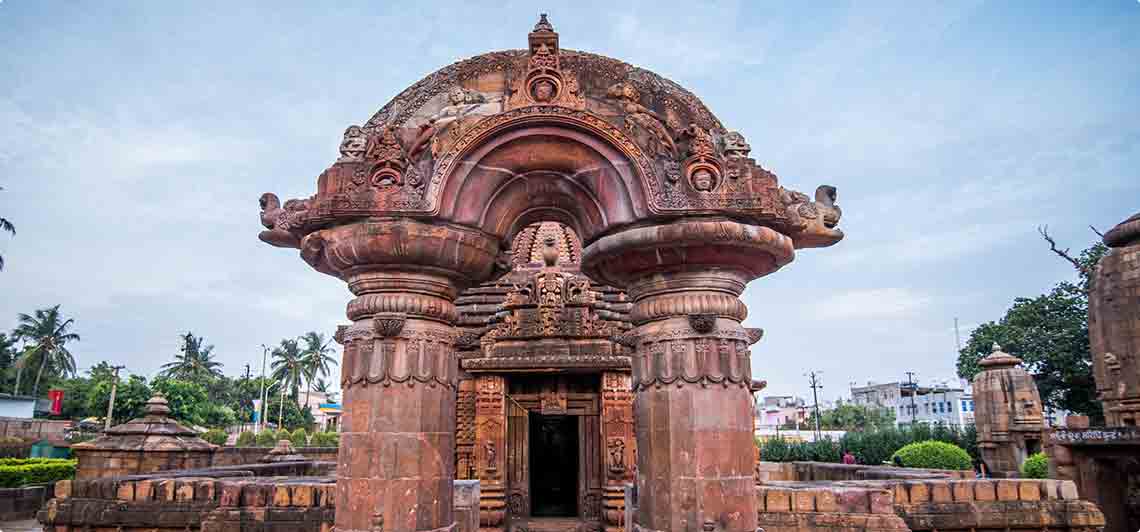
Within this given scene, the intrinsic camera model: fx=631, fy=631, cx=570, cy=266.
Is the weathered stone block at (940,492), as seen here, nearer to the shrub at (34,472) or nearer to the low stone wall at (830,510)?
the low stone wall at (830,510)

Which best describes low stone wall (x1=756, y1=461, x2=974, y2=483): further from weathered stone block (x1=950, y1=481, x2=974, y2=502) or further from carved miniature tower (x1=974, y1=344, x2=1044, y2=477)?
carved miniature tower (x1=974, y1=344, x2=1044, y2=477)

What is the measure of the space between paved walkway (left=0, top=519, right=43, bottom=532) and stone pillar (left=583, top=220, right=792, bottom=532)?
16791 millimetres

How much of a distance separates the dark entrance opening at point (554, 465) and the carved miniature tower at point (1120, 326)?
1541 centimetres

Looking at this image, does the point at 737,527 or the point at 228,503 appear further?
the point at 228,503

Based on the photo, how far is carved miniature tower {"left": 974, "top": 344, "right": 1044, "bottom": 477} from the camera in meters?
24.5

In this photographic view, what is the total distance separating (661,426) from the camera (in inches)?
197

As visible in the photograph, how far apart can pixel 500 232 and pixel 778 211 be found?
7.79ft

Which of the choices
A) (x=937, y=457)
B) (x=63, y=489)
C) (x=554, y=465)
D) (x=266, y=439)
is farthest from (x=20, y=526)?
(x=937, y=457)

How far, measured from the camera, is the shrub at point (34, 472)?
59.6ft

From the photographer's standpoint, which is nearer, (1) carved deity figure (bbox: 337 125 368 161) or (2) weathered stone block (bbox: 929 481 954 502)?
(1) carved deity figure (bbox: 337 125 368 161)

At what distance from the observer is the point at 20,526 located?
15.4 metres

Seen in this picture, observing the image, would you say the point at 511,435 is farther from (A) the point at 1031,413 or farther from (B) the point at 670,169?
(A) the point at 1031,413

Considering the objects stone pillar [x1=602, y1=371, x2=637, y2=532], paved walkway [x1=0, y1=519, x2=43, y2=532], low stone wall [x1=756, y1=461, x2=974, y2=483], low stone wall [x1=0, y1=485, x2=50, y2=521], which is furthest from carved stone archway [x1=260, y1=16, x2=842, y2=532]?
low stone wall [x1=0, y1=485, x2=50, y2=521]

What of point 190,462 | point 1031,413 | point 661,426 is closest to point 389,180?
point 661,426
